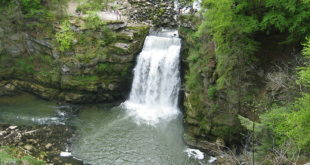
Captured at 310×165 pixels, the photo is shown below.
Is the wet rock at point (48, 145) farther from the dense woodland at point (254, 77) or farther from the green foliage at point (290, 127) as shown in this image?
the green foliage at point (290, 127)

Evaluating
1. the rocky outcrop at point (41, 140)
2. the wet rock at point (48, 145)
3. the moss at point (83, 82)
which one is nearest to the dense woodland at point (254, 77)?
the moss at point (83, 82)

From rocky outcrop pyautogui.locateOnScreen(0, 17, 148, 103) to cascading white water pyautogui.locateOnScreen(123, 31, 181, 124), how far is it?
2.90 ft

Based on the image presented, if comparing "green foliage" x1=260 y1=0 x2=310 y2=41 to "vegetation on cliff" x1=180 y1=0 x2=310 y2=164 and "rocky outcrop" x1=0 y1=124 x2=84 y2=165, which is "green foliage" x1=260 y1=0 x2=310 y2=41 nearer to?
"vegetation on cliff" x1=180 y1=0 x2=310 y2=164

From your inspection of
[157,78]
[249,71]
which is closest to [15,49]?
[157,78]

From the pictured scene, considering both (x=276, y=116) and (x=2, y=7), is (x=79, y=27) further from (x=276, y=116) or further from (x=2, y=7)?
(x=276, y=116)

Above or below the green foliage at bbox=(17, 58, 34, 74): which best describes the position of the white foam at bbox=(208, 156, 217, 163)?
below

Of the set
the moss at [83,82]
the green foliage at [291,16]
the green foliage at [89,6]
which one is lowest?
the moss at [83,82]

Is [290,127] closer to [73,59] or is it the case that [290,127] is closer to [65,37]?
[73,59]

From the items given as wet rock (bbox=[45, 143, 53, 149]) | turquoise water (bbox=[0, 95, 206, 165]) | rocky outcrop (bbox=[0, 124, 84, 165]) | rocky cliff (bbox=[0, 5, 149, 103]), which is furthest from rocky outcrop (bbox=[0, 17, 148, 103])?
wet rock (bbox=[45, 143, 53, 149])

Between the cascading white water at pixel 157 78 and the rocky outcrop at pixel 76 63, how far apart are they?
883mm

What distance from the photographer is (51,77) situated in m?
22.0

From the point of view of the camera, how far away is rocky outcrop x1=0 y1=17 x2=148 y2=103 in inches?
846

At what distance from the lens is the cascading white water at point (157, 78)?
20.9 metres

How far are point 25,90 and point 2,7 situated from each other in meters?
6.72
